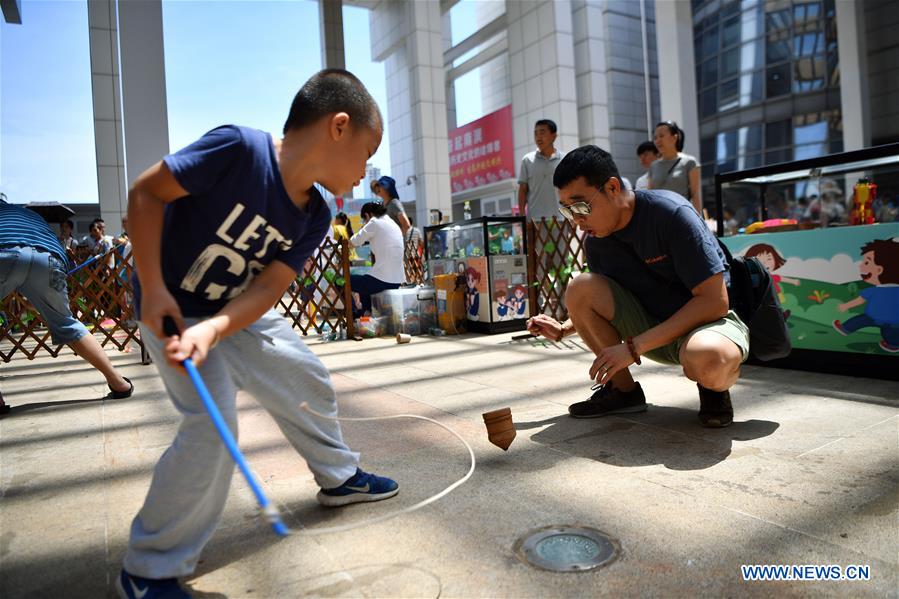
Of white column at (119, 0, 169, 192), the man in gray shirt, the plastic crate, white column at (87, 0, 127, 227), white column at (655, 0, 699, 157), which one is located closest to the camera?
the man in gray shirt

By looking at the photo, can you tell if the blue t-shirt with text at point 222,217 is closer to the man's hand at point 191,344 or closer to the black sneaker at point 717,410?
the man's hand at point 191,344

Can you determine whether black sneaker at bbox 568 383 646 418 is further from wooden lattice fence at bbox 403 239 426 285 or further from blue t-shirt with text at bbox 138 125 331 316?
wooden lattice fence at bbox 403 239 426 285

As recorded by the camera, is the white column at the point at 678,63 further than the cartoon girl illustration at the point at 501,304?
Yes

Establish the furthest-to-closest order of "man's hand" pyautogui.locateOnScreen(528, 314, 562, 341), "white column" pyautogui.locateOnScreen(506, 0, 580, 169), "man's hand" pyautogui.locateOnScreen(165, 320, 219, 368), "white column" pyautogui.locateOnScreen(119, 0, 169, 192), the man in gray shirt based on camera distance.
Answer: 1. "white column" pyautogui.locateOnScreen(506, 0, 580, 169)
2. "white column" pyautogui.locateOnScreen(119, 0, 169, 192)
3. the man in gray shirt
4. "man's hand" pyautogui.locateOnScreen(528, 314, 562, 341)
5. "man's hand" pyautogui.locateOnScreen(165, 320, 219, 368)

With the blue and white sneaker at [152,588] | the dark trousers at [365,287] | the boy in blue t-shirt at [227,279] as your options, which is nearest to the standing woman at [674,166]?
the dark trousers at [365,287]

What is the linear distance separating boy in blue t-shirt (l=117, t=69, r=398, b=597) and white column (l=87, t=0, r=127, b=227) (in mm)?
9133

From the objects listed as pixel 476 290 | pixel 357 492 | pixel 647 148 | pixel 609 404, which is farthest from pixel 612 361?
pixel 647 148

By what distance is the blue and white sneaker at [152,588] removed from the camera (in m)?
1.09

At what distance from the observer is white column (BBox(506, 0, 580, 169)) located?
10805 millimetres

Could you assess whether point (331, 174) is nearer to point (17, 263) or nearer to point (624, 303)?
point (624, 303)

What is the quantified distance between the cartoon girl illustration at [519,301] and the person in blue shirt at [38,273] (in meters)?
3.21

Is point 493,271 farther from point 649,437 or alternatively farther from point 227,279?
point 227,279

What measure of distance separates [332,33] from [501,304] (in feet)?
26.8

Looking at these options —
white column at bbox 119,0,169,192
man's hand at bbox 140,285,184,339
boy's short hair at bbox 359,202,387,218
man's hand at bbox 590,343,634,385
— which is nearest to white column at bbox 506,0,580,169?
boy's short hair at bbox 359,202,387,218
